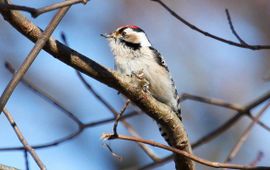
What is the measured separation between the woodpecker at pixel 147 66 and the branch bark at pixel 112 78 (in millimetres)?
829

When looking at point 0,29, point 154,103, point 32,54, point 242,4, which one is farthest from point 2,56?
point 32,54

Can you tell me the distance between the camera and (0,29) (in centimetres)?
914

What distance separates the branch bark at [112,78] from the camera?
8.73ft

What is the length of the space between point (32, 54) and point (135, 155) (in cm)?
717

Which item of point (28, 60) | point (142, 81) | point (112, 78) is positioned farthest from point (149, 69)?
point (28, 60)

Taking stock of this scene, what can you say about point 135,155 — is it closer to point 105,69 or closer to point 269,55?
point 269,55

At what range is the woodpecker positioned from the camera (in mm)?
4262

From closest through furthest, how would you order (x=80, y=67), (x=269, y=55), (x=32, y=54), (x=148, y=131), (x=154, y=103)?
(x=32, y=54), (x=80, y=67), (x=154, y=103), (x=148, y=131), (x=269, y=55)

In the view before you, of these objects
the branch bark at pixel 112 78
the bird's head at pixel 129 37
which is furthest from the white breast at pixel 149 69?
the branch bark at pixel 112 78

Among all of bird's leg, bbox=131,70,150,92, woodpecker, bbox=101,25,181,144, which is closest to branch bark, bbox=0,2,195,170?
bird's leg, bbox=131,70,150,92

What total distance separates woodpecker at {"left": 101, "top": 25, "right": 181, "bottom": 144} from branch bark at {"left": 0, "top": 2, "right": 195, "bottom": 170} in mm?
829

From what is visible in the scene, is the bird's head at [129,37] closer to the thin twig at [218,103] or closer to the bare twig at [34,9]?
the thin twig at [218,103]

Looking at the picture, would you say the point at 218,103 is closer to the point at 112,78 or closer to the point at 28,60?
the point at 112,78

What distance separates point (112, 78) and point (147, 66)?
1399 millimetres
